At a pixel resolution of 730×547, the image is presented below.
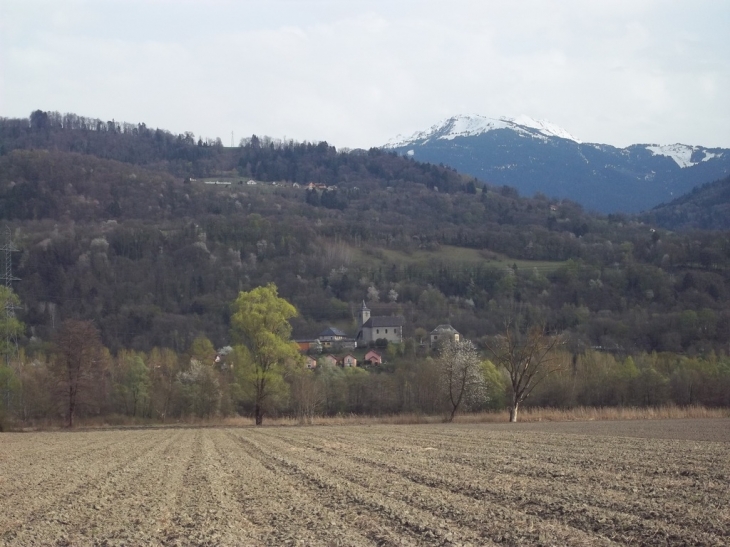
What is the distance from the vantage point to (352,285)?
145 m

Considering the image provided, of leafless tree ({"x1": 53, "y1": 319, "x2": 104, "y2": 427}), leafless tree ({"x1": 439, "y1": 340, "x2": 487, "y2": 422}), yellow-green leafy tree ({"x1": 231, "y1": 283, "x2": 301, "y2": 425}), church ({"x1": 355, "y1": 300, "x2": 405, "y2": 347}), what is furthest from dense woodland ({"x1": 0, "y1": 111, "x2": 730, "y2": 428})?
leafless tree ({"x1": 439, "y1": 340, "x2": 487, "y2": 422})

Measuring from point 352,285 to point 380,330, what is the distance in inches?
969

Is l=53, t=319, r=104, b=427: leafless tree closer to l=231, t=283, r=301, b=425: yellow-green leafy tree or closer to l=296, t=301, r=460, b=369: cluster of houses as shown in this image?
l=231, t=283, r=301, b=425: yellow-green leafy tree

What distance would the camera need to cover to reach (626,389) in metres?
73.4

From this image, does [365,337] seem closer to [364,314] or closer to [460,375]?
[364,314]

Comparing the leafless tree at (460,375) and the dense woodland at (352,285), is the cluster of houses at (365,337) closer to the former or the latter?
the dense woodland at (352,285)

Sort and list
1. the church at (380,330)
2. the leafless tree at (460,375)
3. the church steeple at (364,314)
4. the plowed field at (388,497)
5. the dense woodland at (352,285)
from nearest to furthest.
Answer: the plowed field at (388,497)
the leafless tree at (460,375)
the dense woodland at (352,285)
the church at (380,330)
the church steeple at (364,314)

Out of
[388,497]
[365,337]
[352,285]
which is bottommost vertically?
[388,497]

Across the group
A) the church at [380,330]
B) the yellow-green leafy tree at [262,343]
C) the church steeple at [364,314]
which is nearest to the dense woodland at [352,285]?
the church at [380,330]

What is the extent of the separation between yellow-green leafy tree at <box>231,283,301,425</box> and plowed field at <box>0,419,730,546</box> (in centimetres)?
2932

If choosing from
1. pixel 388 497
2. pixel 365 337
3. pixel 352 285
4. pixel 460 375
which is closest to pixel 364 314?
pixel 365 337

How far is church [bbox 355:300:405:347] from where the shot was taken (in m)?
120

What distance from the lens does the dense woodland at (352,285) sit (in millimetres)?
77188

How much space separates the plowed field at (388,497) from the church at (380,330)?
94.0m
